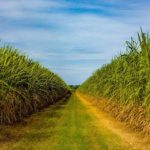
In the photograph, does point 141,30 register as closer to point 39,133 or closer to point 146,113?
point 146,113

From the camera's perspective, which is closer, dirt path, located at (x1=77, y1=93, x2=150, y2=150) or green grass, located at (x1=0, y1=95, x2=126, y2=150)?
green grass, located at (x1=0, y1=95, x2=126, y2=150)

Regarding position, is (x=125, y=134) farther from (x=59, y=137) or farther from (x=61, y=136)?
(x=59, y=137)

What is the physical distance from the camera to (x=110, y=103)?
25422 mm

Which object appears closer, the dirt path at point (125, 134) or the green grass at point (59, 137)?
the green grass at point (59, 137)

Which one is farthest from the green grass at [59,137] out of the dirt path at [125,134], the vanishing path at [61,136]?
the dirt path at [125,134]

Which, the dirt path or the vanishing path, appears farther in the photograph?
the dirt path

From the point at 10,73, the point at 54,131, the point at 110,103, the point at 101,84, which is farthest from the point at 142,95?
the point at 101,84

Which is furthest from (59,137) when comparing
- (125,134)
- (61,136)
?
(125,134)

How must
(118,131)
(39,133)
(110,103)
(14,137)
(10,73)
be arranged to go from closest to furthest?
(14,137) → (39,133) → (118,131) → (10,73) → (110,103)

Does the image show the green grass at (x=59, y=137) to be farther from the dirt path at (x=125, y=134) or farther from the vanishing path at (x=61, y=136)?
the dirt path at (x=125, y=134)

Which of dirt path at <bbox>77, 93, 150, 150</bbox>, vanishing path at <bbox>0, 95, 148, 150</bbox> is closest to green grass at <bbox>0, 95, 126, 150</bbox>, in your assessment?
vanishing path at <bbox>0, 95, 148, 150</bbox>

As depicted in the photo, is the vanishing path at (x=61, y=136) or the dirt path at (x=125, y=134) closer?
the vanishing path at (x=61, y=136)

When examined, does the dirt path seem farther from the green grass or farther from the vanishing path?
the green grass

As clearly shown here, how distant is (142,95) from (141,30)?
2471 millimetres
